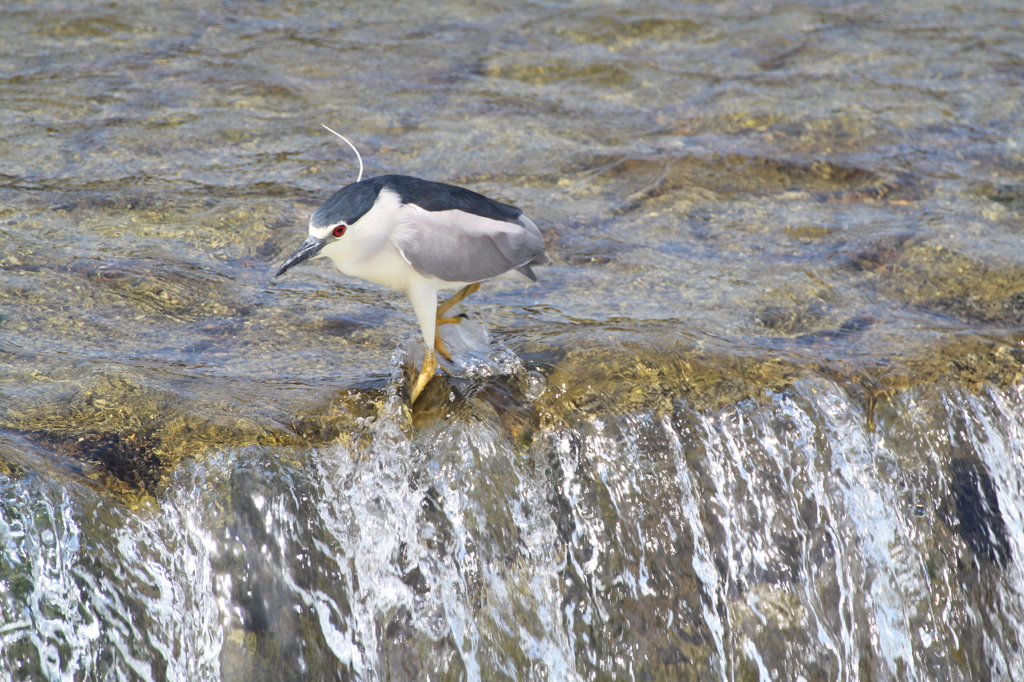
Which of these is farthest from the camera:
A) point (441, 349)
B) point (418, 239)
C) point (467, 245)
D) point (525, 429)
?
point (441, 349)

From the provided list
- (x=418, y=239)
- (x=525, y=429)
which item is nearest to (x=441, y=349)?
(x=525, y=429)

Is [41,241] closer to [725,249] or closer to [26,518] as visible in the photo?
[26,518]

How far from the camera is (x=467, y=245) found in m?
2.92

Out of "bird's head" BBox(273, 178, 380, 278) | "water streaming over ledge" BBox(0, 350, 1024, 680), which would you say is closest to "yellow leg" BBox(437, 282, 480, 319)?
"water streaming over ledge" BBox(0, 350, 1024, 680)

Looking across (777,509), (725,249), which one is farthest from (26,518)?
(725,249)

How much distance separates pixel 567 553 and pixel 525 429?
412 millimetres

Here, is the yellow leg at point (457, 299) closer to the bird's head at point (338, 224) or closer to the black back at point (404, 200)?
the black back at point (404, 200)

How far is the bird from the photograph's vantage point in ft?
8.80

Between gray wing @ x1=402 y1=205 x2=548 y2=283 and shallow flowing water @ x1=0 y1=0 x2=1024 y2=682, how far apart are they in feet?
1.17

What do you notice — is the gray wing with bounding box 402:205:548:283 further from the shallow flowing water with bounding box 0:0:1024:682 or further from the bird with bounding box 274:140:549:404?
the shallow flowing water with bounding box 0:0:1024:682

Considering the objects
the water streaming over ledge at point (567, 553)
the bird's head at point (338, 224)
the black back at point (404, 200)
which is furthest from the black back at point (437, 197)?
the water streaming over ledge at point (567, 553)

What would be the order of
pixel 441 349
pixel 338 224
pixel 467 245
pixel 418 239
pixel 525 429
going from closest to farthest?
pixel 338 224 < pixel 418 239 < pixel 467 245 < pixel 525 429 < pixel 441 349

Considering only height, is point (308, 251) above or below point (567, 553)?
above

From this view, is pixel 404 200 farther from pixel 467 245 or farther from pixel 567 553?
pixel 567 553
